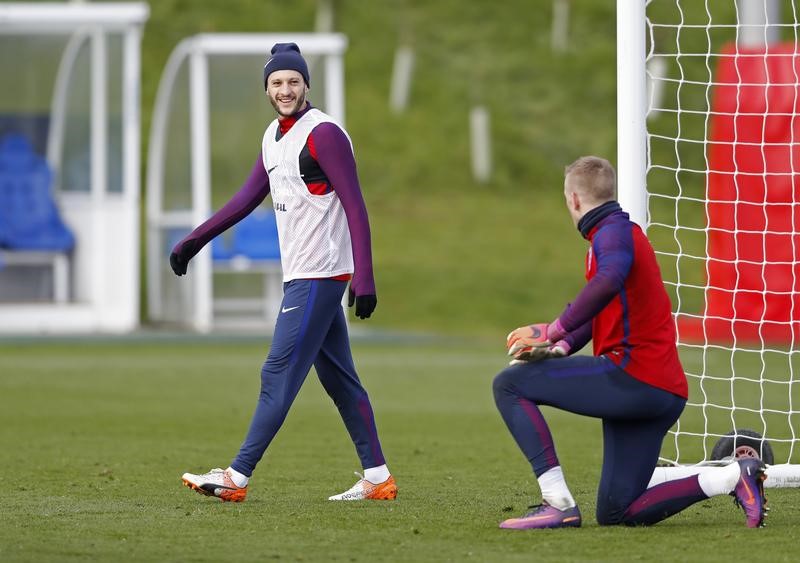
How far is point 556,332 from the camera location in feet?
20.0

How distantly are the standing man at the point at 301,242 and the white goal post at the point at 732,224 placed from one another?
161 centimetres

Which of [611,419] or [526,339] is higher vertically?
[526,339]

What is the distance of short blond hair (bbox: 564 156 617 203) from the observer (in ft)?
20.5

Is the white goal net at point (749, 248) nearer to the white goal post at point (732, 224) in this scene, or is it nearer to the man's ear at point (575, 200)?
the white goal post at point (732, 224)

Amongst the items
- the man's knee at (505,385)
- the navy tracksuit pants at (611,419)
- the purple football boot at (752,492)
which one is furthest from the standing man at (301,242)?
the purple football boot at (752,492)

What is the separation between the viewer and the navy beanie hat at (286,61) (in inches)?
285

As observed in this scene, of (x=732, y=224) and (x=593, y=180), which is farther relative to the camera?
(x=732, y=224)

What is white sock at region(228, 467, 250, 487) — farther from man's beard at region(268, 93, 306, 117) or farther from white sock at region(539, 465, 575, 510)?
man's beard at region(268, 93, 306, 117)

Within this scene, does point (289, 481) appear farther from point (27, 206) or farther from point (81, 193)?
point (81, 193)

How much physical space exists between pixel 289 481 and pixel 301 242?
5.29 ft

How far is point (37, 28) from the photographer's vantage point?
22953 mm

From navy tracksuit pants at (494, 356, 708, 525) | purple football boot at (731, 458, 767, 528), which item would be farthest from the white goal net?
navy tracksuit pants at (494, 356, 708, 525)

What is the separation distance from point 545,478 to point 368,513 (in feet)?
3.22

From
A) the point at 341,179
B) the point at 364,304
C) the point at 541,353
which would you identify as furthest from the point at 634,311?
the point at 341,179
